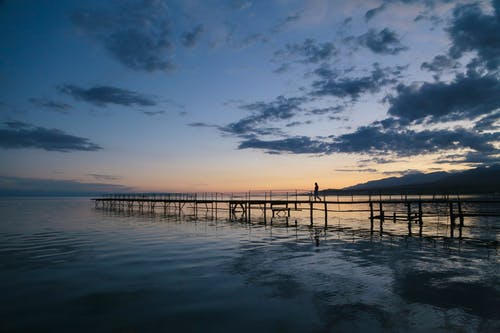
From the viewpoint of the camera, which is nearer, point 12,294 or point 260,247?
point 12,294

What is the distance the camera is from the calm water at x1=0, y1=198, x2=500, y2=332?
8.02m

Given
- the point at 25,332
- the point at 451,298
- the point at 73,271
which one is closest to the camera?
the point at 25,332

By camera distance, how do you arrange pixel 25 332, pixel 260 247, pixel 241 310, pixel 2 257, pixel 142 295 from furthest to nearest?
1. pixel 260 247
2. pixel 2 257
3. pixel 142 295
4. pixel 241 310
5. pixel 25 332

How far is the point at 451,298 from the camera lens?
9.50m

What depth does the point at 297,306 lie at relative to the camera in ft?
29.8

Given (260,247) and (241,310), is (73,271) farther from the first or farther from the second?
(260,247)

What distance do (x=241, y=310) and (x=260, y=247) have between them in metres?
10.1

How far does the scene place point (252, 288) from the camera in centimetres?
1080

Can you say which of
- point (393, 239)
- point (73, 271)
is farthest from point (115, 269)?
point (393, 239)

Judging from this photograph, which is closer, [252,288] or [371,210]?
[252,288]

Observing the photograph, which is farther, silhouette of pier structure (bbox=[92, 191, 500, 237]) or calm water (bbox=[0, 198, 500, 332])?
silhouette of pier structure (bbox=[92, 191, 500, 237])

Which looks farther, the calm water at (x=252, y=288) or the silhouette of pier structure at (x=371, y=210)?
the silhouette of pier structure at (x=371, y=210)

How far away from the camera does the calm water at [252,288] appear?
8.02 m

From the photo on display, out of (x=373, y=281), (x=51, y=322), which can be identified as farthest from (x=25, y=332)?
(x=373, y=281)
